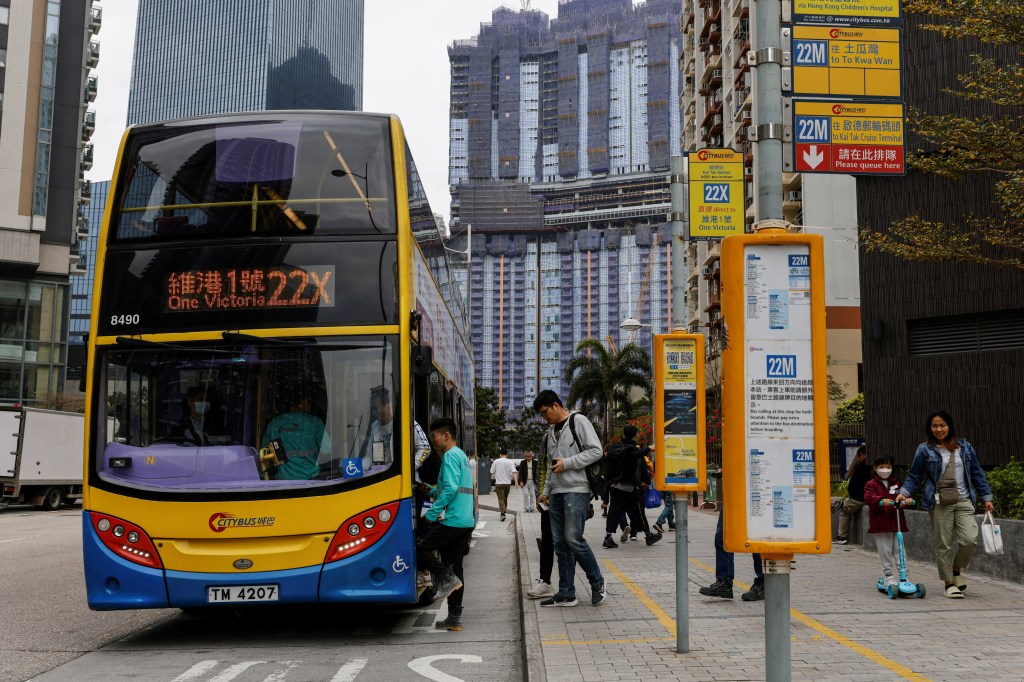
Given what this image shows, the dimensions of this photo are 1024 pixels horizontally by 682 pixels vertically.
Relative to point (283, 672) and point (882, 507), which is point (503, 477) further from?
point (283, 672)

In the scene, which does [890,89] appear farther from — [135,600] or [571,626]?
[135,600]

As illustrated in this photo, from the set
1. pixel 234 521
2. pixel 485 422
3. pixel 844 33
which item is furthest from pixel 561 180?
pixel 844 33

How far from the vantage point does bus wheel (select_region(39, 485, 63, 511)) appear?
3134 cm

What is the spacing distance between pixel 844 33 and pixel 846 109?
1.72ft

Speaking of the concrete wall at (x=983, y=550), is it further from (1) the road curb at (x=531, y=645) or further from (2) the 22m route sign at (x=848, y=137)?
(2) the 22m route sign at (x=848, y=137)

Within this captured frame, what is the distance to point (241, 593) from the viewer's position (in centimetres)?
797

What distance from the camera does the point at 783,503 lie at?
4492 mm

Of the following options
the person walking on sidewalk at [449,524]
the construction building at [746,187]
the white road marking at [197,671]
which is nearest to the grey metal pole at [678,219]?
the person walking on sidewalk at [449,524]

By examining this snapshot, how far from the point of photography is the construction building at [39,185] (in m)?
50.8

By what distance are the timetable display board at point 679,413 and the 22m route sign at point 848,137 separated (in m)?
1.93

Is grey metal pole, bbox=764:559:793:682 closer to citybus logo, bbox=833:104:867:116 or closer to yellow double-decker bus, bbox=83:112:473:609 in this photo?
citybus logo, bbox=833:104:867:116

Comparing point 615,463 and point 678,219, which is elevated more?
point 678,219

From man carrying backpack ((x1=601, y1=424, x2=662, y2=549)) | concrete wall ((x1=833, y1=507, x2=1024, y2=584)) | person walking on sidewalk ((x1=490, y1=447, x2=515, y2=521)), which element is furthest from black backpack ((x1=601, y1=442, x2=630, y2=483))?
person walking on sidewalk ((x1=490, y1=447, x2=515, y2=521))

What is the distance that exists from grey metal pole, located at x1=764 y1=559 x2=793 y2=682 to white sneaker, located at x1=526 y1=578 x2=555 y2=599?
572cm
